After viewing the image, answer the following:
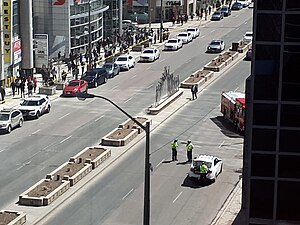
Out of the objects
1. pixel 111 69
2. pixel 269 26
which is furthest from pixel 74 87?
pixel 269 26

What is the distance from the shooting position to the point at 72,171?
41.6 m

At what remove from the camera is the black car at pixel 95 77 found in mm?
64250

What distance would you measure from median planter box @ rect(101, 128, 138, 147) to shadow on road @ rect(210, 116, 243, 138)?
5.64 meters

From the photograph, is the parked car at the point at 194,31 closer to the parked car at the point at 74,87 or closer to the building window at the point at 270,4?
the parked car at the point at 74,87

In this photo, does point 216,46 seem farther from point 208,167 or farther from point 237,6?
point 208,167

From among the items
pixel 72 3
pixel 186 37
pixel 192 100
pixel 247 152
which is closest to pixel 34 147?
pixel 192 100

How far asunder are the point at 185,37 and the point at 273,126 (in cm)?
5793

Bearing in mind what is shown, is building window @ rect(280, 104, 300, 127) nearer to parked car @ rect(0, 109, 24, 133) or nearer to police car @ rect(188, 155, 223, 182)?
police car @ rect(188, 155, 223, 182)

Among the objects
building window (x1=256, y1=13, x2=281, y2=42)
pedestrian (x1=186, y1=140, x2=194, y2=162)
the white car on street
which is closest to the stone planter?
the white car on street

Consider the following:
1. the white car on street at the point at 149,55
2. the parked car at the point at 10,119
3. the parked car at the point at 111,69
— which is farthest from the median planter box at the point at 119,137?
the white car on street at the point at 149,55

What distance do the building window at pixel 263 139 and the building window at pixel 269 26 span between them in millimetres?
2865

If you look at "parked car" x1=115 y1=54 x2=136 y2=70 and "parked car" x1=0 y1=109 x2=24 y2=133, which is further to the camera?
"parked car" x1=115 y1=54 x2=136 y2=70

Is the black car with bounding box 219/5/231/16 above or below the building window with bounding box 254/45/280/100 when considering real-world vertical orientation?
below

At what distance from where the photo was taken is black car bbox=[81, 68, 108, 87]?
211 ft
